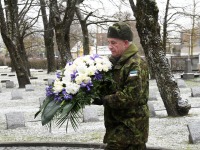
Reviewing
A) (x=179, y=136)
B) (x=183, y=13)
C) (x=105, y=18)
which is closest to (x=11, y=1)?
(x=105, y=18)

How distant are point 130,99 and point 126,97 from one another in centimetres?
4

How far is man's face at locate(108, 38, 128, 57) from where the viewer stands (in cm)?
385

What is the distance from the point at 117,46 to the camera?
386 cm

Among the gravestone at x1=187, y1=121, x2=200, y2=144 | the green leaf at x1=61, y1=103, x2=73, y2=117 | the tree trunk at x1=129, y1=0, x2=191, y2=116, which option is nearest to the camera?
the green leaf at x1=61, y1=103, x2=73, y2=117

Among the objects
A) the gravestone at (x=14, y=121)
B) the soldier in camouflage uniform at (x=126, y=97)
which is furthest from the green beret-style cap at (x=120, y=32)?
the gravestone at (x=14, y=121)

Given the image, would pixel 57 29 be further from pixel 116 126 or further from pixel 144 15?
pixel 116 126

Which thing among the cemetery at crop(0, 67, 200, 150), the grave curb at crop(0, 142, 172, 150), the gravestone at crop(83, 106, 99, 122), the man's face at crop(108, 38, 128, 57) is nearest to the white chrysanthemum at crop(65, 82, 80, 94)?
the man's face at crop(108, 38, 128, 57)

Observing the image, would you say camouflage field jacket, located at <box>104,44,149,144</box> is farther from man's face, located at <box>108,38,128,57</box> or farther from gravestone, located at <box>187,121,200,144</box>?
gravestone, located at <box>187,121,200,144</box>

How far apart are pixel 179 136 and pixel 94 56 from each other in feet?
15.7

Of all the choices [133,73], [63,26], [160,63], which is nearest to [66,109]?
[133,73]

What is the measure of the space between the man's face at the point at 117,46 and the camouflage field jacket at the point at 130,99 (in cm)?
4

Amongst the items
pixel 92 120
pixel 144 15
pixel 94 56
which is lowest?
pixel 92 120

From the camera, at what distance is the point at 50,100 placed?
4.05 m

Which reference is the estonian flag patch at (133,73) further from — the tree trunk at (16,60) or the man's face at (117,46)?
the tree trunk at (16,60)
